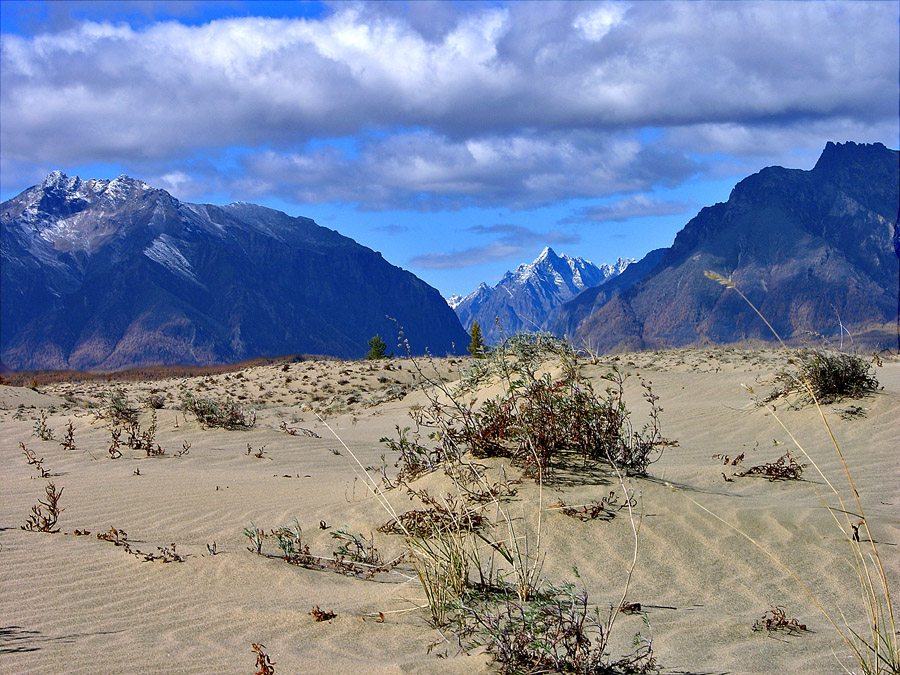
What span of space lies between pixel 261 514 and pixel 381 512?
46.8 inches

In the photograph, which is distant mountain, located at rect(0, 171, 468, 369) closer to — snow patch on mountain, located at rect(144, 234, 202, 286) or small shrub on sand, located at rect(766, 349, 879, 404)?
snow patch on mountain, located at rect(144, 234, 202, 286)

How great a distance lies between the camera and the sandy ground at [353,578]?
3.49m

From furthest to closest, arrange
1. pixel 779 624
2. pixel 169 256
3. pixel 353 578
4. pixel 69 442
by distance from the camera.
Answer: pixel 169 256, pixel 69 442, pixel 353 578, pixel 779 624

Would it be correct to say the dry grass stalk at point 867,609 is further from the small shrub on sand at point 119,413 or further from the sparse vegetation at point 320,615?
the small shrub on sand at point 119,413

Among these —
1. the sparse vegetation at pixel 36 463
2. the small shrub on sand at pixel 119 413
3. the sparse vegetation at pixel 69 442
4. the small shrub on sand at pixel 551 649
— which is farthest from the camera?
the small shrub on sand at pixel 119 413

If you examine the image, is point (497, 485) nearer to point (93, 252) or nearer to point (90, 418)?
point (90, 418)

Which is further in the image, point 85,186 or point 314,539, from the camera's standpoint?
point 85,186

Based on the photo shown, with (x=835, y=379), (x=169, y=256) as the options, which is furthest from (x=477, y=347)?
(x=169, y=256)

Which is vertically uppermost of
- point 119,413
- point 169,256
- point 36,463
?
point 169,256

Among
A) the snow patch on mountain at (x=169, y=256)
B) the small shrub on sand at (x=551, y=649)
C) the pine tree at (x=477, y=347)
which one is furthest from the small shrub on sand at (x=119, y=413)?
the snow patch on mountain at (x=169, y=256)

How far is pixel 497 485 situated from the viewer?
5.97 metres

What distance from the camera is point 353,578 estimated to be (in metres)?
4.83

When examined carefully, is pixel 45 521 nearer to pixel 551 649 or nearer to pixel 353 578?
pixel 353 578

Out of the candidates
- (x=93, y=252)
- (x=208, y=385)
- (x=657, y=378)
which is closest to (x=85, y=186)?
(x=93, y=252)
